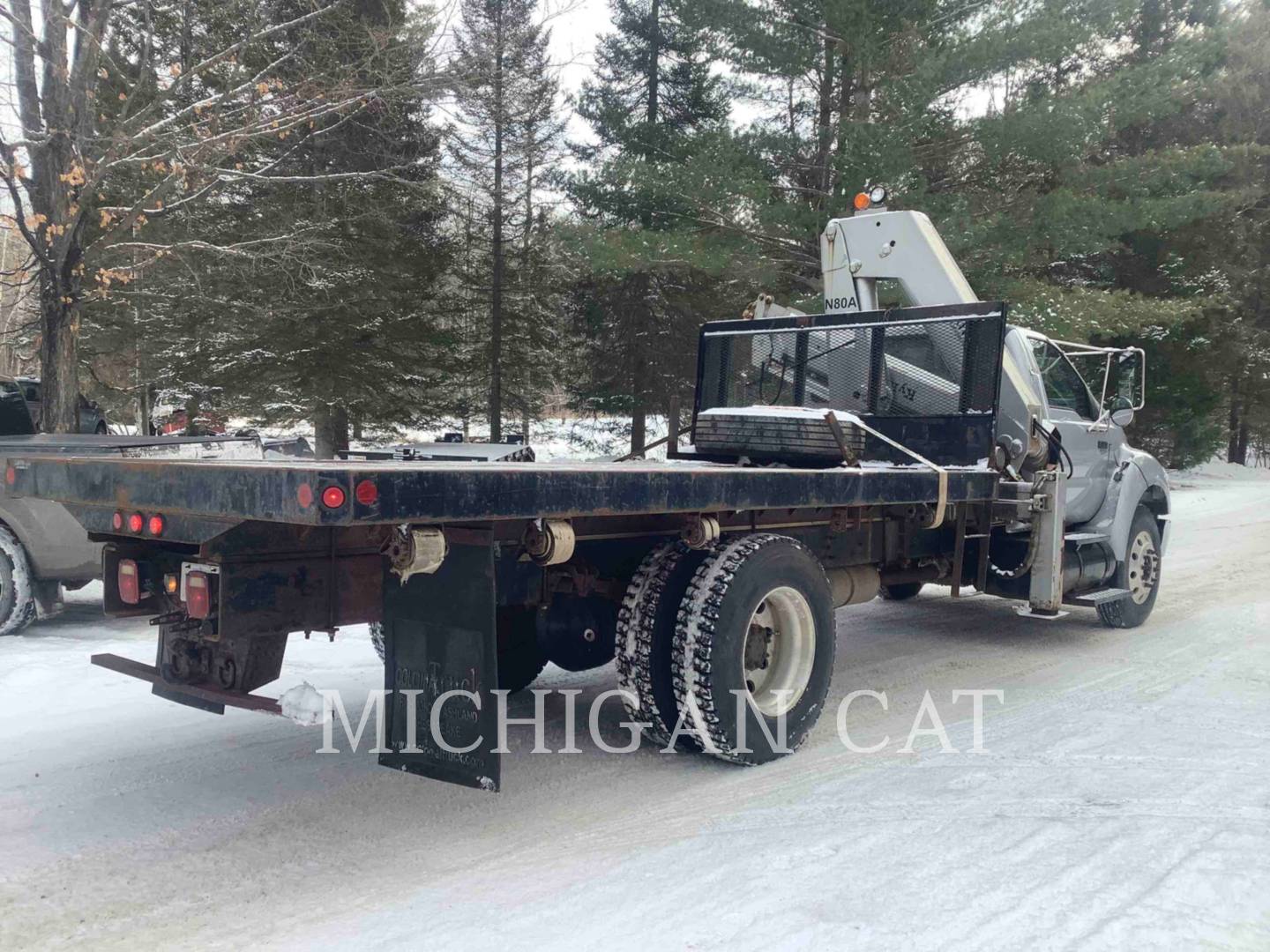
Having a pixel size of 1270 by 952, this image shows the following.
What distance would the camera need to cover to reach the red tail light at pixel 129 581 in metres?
3.96

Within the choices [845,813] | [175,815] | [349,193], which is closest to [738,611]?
[845,813]

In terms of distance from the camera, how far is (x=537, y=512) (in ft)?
11.1

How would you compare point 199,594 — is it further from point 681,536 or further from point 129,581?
point 681,536

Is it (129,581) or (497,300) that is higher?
(497,300)

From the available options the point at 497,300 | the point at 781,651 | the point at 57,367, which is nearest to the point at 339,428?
the point at 497,300

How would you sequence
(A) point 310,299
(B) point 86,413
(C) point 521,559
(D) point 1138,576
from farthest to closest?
(A) point 310,299 < (B) point 86,413 < (D) point 1138,576 < (C) point 521,559

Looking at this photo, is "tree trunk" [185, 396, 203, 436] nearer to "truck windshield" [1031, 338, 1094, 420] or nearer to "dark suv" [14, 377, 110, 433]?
"dark suv" [14, 377, 110, 433]

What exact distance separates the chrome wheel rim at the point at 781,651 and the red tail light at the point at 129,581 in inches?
102

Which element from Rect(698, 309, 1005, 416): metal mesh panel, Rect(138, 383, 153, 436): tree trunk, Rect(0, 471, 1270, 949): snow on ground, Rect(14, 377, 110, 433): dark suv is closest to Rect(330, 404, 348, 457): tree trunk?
Rect(138, 383, 153, 436): tree trunk

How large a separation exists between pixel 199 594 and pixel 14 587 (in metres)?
4.60

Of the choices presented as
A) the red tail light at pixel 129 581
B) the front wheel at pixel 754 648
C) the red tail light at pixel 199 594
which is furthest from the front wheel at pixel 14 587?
the front wheel at pixel 754 648

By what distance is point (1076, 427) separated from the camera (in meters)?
7.18

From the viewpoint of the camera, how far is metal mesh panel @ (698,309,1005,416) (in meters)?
6.10

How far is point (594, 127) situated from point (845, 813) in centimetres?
1984
